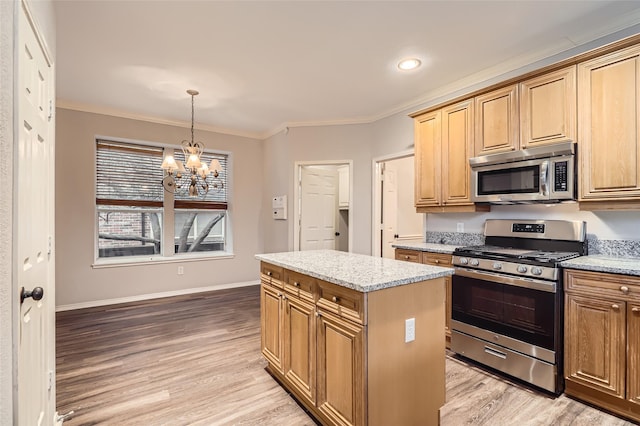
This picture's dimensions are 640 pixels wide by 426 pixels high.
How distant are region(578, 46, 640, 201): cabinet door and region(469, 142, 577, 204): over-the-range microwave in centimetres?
10

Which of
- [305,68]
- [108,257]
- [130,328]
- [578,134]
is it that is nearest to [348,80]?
[305,68]

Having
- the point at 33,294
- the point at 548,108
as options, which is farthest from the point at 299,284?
the point at 548,108

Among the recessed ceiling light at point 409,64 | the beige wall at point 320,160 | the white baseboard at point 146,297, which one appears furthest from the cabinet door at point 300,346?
the white baseboard at point 146,297

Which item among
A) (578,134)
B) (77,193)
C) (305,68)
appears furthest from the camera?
(77,193)

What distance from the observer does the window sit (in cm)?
460

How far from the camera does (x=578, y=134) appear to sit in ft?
7.68

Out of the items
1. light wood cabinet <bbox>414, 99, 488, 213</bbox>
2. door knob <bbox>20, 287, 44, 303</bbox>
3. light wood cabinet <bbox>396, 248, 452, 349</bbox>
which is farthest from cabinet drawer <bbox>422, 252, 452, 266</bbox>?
door knob <bbox>20, 287, 44, 303</bbox>

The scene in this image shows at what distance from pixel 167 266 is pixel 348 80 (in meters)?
3.84

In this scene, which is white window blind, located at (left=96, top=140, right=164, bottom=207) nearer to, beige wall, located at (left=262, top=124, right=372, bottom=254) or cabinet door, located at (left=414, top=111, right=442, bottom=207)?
beige wall, located at (left=262, top=124, right=372, bottom=254)

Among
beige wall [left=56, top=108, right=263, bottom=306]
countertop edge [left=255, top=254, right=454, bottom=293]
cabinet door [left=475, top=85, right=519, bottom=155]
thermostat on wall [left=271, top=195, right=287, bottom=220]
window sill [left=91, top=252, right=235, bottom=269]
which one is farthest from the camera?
thermostat on wall [left=271, top=195, right=287, bottom=220]

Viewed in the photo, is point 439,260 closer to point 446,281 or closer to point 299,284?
point 446,281

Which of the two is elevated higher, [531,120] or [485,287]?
[531,120]

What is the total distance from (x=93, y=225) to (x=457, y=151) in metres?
4.80

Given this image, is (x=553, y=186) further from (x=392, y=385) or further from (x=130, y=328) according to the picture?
(x=130, y=328)
